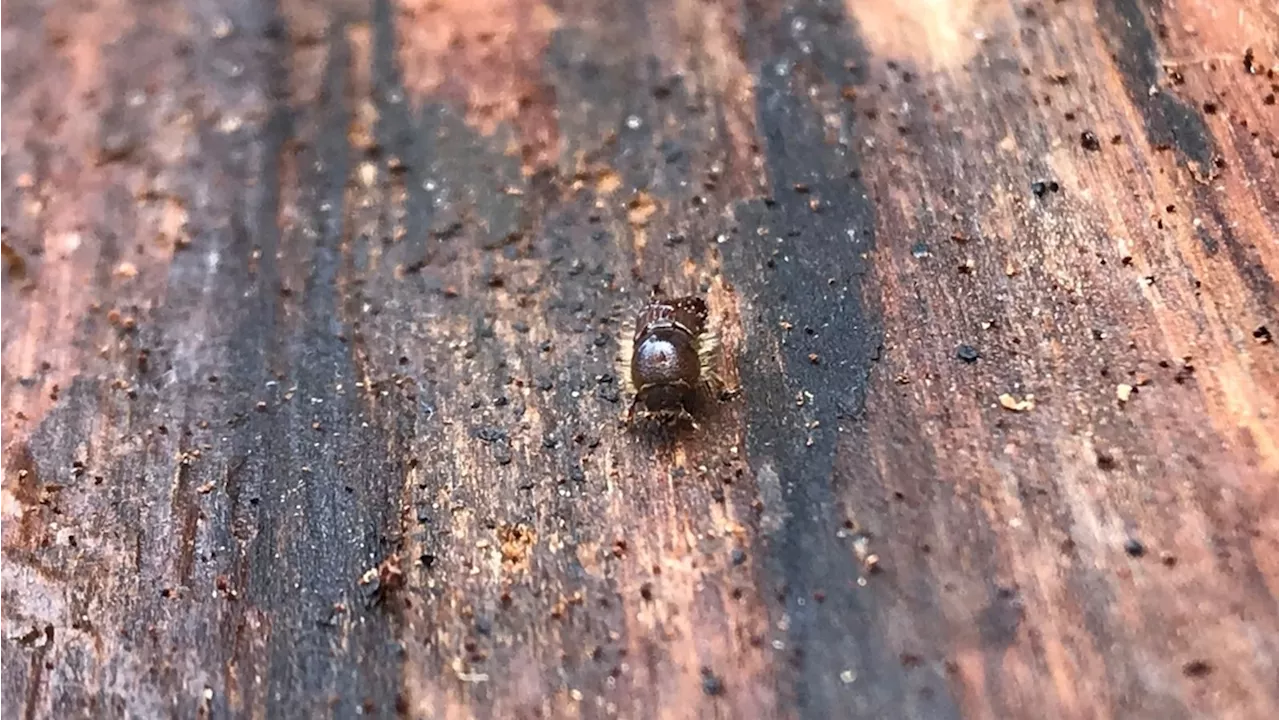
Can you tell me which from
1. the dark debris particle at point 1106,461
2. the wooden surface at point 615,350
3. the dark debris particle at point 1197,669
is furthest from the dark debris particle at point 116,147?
the dark debris particle at point 1197,669

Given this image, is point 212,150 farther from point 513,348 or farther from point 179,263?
point 513,348

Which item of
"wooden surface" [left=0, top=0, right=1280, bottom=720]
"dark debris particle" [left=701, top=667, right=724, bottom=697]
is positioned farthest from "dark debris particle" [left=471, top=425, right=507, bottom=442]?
"dark debris particle" [left=701, top=667, right=724, bottom=697]

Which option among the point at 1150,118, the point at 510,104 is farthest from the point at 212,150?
the point at 1150,118

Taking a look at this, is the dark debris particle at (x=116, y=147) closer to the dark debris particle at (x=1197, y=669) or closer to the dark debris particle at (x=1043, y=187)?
the dark debris particle at (x=1043, y=187)

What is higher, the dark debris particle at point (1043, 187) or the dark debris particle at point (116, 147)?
the dark debris particle at point (1043, 187)

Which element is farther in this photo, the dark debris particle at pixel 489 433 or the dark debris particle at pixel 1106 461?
the dark debris particle at pixel 489 433

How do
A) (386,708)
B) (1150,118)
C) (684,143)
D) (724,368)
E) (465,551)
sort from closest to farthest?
1. (386,708)
2. (465,551)
3. (724,368)
4. (1150,118)
5. (684,143)

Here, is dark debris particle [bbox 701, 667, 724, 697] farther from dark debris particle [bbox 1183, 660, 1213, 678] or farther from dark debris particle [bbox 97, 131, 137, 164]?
dark debris particle [bbox 97, 131, 137, 164]

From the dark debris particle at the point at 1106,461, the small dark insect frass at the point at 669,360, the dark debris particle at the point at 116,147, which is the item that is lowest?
the dark debris particle at the point at 116,147
